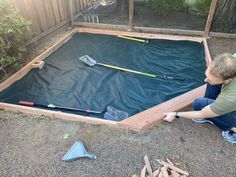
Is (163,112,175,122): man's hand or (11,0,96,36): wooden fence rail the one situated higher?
(11,0,96,36): wooden fence rail

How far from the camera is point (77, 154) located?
6.58 ft

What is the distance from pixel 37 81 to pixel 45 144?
1.30m

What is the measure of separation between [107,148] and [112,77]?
4.51 feet

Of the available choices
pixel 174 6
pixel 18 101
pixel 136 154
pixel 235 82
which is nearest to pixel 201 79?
pixel 235 82

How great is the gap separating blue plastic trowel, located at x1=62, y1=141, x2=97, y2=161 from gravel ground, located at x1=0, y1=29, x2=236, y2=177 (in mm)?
42

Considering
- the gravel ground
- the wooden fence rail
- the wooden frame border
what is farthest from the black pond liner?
the wooden fence rail

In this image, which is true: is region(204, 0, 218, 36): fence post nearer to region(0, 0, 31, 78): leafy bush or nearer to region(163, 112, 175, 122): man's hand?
region(163, 112, 175, 122): man's hand

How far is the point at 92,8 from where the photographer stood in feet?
19.2

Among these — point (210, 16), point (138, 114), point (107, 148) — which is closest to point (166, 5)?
point (210, 16)

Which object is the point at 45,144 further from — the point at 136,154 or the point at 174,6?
the point at 174,6

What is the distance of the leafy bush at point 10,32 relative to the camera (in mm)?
2939

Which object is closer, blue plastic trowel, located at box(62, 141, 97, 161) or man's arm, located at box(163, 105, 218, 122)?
man's arm, located at box(163, 105, 218, 122)

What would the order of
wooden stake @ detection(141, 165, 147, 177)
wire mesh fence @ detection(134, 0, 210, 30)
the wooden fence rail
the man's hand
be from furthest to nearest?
wire mesh fence @ detection(134, 0, 210, 30)
the wooden fence rail
the man's hand
wooden stake @ detection(141, 165, 147, 177)

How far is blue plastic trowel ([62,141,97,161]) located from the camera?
1992 millimetres
